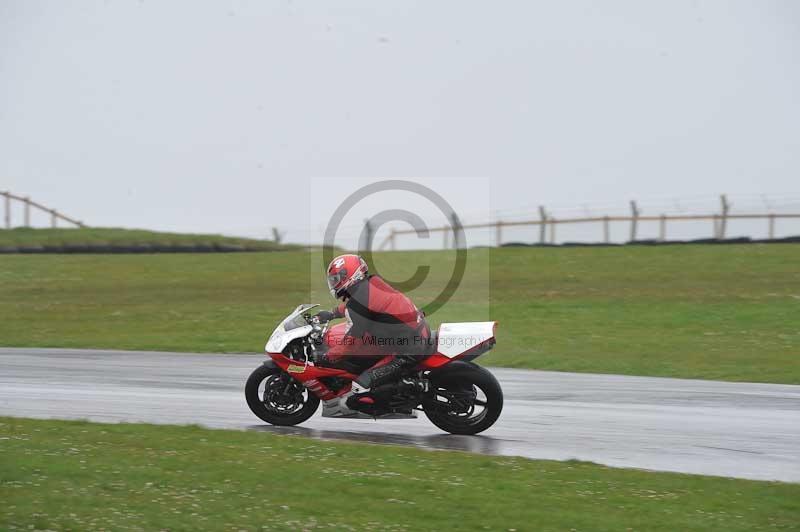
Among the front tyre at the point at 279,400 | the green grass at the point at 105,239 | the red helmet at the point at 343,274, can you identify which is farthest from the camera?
the green grass at the point at 105,239

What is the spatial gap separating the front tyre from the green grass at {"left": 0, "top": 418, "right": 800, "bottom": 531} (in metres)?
1.38

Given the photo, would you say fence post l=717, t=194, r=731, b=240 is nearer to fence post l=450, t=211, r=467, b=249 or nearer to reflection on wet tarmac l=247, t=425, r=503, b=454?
fence post l=450, t=211, r=467, b=249

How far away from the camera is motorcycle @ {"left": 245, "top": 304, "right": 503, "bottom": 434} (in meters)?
11.5

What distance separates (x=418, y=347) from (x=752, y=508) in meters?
4.28

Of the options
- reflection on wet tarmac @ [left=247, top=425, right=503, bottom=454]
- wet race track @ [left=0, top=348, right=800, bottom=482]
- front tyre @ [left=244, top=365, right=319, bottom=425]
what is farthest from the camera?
front tyre @ [left=244, top=365, right=319, bottom=425]

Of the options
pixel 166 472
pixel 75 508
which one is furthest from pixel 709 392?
pixel 75 508

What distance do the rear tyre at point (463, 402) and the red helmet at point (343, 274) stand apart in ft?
4.52

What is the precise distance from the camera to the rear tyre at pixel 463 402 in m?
11.5

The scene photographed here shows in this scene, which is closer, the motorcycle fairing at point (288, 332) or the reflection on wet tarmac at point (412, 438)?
the reflection on wet tarmac at point (412, 438)

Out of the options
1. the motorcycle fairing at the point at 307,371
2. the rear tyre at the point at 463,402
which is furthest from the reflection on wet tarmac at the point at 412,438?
the motorcycle fairing at the point at 307,371

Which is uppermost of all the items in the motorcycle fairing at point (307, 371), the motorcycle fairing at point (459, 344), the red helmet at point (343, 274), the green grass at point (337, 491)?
the red helmet at point (343, 274)

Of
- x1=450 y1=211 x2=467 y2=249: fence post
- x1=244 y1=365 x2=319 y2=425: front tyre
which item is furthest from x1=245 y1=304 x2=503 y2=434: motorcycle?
x1=450 y1=211 x2=467 y2=249: fence post

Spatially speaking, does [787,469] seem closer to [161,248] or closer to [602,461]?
[602,461]

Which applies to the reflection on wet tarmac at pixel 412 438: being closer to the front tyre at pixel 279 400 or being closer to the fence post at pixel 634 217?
the front tyre at pixel 279 400
